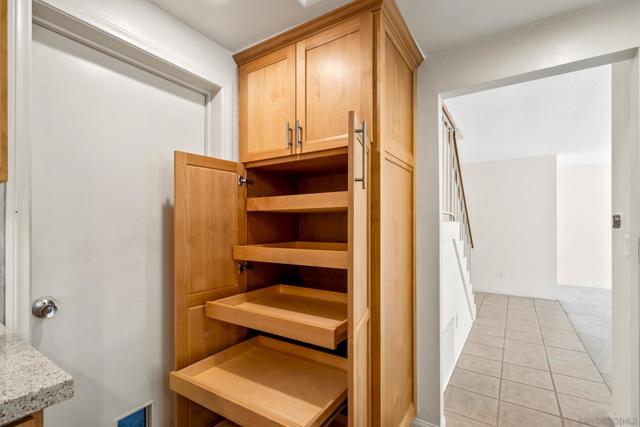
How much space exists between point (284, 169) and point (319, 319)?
0.94 m

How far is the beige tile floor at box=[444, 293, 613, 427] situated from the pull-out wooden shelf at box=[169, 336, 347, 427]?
1124 mm

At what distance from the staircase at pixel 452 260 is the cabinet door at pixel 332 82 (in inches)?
49.1

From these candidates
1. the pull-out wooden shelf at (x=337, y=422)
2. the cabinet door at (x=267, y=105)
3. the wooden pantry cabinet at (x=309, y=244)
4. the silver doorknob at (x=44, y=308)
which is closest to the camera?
the silver doorknob at (x=44, y=308)

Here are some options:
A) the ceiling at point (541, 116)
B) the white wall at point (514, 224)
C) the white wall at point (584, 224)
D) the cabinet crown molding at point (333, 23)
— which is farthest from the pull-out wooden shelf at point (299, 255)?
the white wall at point (584, 224)

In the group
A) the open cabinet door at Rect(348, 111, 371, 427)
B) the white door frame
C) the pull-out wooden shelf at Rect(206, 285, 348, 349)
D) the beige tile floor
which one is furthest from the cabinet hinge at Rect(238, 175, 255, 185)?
the beige tile floor

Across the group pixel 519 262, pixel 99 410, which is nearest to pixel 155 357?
pixel 99 410

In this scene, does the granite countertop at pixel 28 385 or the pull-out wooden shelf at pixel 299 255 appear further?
the pull-out wooden shelf at pixel 299 255

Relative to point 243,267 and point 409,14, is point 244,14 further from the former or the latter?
point 243,267

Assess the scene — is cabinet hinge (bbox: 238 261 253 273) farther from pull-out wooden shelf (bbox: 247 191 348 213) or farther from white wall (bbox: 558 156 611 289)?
white wall (bbox: 558 156 611 289)

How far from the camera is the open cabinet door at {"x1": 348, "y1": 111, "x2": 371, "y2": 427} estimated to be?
3.69 ft

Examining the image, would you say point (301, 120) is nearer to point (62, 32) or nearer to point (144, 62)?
point (144, 62)

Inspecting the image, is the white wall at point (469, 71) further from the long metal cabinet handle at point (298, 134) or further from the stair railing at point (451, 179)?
the long metal cabinet handle at point (298, 134)

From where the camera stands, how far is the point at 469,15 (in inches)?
58.8

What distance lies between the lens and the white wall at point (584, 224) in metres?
5.80
